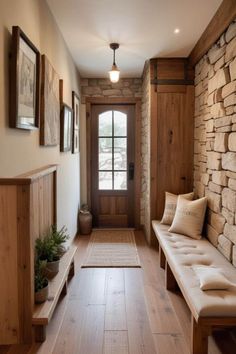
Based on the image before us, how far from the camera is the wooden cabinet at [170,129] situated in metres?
4.15

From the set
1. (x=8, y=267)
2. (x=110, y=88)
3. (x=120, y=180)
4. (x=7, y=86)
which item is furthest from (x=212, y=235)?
(x=110, y=88)

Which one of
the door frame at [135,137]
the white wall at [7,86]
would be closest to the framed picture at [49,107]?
the white wall at [7,86]

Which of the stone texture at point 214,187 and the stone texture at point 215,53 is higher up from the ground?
the stone texture at point 215,53

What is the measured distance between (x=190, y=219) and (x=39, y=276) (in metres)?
Result: 1.79

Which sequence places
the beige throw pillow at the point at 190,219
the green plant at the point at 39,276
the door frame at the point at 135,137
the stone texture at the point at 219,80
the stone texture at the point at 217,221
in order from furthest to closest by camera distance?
the door frame at the point at 135,137, the beige throw pillow at the point at 190,219, the stone texture at the point at 217,221, the stone texture at the point at 219,80, the green plant at the point at 39,276

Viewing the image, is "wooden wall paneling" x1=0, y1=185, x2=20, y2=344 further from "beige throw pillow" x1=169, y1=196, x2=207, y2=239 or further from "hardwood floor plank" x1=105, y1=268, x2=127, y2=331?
"beige throw pillow" x1=169, y1=196, x2=207, y2=239

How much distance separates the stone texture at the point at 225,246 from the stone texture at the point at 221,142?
31.3 inches

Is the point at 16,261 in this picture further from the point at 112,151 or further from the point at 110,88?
the point at 110,88

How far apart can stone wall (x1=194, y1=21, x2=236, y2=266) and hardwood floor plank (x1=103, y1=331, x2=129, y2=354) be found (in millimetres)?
1055

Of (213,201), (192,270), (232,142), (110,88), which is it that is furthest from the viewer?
(110,88)

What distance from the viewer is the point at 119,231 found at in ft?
17.4

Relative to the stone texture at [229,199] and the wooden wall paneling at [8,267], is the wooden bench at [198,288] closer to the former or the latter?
the stone texture at [229,199]

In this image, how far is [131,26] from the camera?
124 inches

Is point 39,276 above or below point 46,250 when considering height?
below
